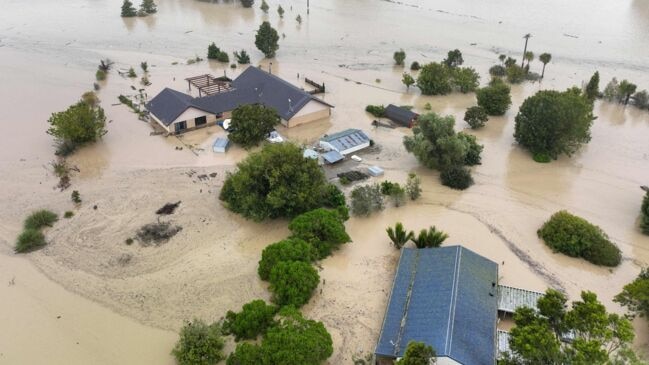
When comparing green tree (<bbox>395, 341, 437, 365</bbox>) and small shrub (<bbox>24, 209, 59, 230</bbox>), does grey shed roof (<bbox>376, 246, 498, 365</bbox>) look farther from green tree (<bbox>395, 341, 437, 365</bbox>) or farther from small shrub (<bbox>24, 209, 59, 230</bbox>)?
small shrub (<bbox>24, 209, 59, 230</bbox>)

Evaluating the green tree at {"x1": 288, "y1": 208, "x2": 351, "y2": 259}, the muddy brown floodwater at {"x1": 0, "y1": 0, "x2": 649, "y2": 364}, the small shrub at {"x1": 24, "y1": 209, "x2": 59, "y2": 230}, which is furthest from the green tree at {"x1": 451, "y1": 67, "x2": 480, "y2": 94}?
the small shrub at {"x1": 24, "y1": 209, "x2": 59, "y2": 230}

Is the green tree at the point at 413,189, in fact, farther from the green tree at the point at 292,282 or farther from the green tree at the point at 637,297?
the green tree at the point at 637,297

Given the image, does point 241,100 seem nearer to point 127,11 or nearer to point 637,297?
point 637,297

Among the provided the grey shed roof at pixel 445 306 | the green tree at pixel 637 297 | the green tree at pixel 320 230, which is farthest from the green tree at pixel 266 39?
the green tree at pixel 637 297

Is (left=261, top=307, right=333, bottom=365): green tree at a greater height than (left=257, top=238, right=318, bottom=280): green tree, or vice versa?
(left=257, top=238, right=318, bottom=280): green tree

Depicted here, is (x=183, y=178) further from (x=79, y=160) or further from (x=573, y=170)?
(x=573, y=170)

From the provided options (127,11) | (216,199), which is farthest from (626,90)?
(127,11)

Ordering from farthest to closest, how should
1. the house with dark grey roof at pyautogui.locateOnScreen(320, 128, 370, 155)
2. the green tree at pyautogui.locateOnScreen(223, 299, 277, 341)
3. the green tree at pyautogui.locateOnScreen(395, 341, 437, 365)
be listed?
the house with dark grey roof at pyautogui.locateOnScreen(320, 128, 370, 155)
the green tree at pyautogui.locateOnScreen(223, 299, 277, 341)
the green tree at pyautogui.locateOnScreen(395, 341, 437, 365)
